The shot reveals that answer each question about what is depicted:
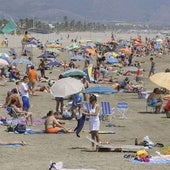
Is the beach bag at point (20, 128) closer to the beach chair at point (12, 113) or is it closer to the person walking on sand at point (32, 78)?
the beach chair at point (12, 113)

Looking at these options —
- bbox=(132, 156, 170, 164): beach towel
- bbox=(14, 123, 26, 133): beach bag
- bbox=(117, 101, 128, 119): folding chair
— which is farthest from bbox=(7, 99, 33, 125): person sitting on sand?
bbox=(132, 156, 170, 164): beach towel

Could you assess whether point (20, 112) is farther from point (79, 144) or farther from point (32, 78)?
point (32, 78)

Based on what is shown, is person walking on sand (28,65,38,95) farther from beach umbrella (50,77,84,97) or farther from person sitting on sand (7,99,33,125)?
beach umbrella (50,77,84,97)

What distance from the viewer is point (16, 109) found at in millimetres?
15711

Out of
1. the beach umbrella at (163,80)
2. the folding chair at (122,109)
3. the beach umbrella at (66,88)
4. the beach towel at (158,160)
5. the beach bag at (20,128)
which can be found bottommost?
the folding chair at (122,109)

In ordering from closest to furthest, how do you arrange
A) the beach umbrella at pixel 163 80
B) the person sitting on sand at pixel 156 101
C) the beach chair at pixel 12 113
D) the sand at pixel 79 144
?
1. the sand at pixel 79 144
2. the beach umbrella at pixel 163 80
3. the beach chair at pixel 12 113
4. the person sitting on sand at pixel 156 101

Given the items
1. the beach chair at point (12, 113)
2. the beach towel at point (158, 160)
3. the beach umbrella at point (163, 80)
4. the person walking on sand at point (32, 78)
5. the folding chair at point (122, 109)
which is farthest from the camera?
the person walking on sand at point (32, 78)

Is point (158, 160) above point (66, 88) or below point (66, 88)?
below

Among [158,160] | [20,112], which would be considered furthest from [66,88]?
[158,160]

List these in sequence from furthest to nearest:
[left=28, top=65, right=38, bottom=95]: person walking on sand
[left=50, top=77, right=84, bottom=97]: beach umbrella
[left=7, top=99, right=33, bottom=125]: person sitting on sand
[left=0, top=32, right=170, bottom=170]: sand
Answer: [left=28, top=65, right=38, bottom=95]: person walking on sand < [left=50, top=77, right=84, bottom=97]: beach umbrella < [left=7, top=99, right=33, bottom=125]: person sitting on sand < [left=0, top=32, right=170, bottom=170]: sand

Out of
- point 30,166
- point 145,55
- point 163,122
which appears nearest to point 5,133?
point 30,166

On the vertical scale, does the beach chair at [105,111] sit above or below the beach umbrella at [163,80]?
below

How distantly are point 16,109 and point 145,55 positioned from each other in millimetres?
37884

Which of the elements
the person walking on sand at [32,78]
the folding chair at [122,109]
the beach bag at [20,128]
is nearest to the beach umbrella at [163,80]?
the folding chair at [122,109]
